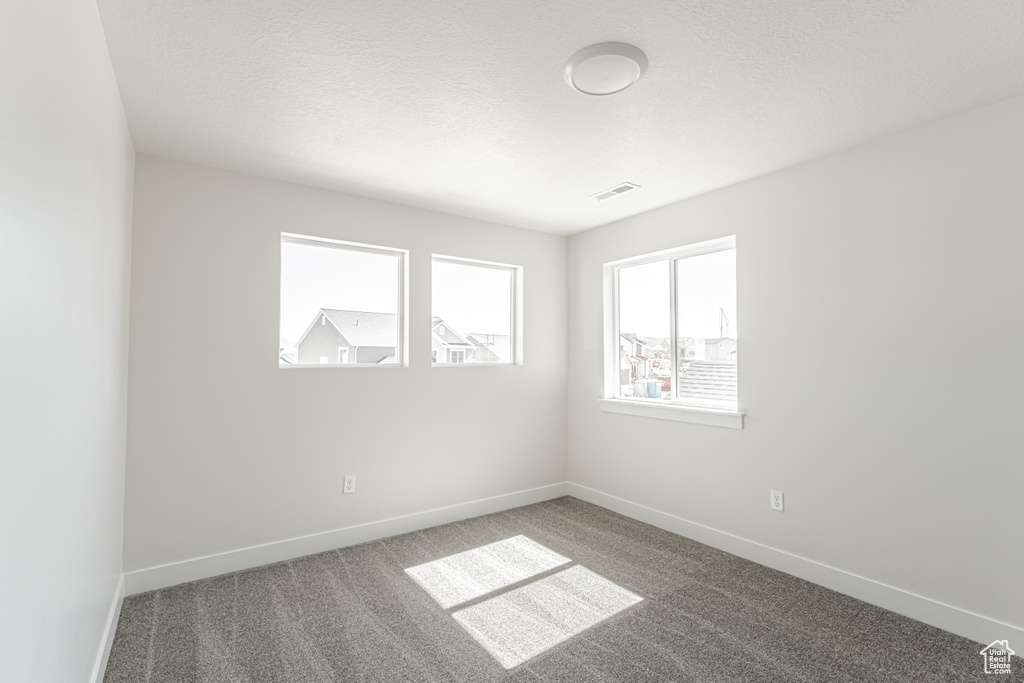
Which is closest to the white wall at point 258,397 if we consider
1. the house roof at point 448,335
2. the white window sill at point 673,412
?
the house roof at point 448,335

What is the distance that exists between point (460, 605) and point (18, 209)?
242 centimetres

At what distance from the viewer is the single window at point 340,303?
11.0 ft

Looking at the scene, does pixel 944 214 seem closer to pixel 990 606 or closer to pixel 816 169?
pixel 816 169

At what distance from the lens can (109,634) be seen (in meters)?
2.22

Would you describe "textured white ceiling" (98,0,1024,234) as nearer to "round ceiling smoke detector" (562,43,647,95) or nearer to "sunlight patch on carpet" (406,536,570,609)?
"round ceiling smoke detector" (562,43,647,95)

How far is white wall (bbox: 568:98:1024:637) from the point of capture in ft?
7.48

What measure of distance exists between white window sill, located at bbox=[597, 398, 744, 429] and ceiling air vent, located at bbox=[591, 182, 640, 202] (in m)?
1.59

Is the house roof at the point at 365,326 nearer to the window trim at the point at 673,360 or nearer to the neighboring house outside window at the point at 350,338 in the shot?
the neighboring house outside window at the point at 350,338

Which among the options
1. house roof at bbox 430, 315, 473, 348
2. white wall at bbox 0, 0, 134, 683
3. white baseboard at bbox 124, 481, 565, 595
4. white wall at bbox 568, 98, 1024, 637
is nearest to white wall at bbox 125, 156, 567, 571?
white baseboard at bbox 124, 481, 565, 595

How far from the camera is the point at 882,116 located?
95.1 inches

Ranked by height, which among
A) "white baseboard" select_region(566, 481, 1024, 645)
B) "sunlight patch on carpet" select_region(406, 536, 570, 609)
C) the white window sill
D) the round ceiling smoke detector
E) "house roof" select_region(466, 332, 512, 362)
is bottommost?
"sunlight patch on carpet" select_region(406, 536, 570, 609)

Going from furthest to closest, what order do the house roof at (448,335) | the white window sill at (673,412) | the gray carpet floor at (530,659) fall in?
the house roof at (448,335) → the white window sill at (673,412) → the gray carpet floor at (530,659)

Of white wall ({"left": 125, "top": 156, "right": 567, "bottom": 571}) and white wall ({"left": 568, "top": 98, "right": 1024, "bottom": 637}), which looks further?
white wall ({"left": 125, "top": 156, "right": 567, "bottom": 571})

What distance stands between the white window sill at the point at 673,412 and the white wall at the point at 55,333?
3.29 m
